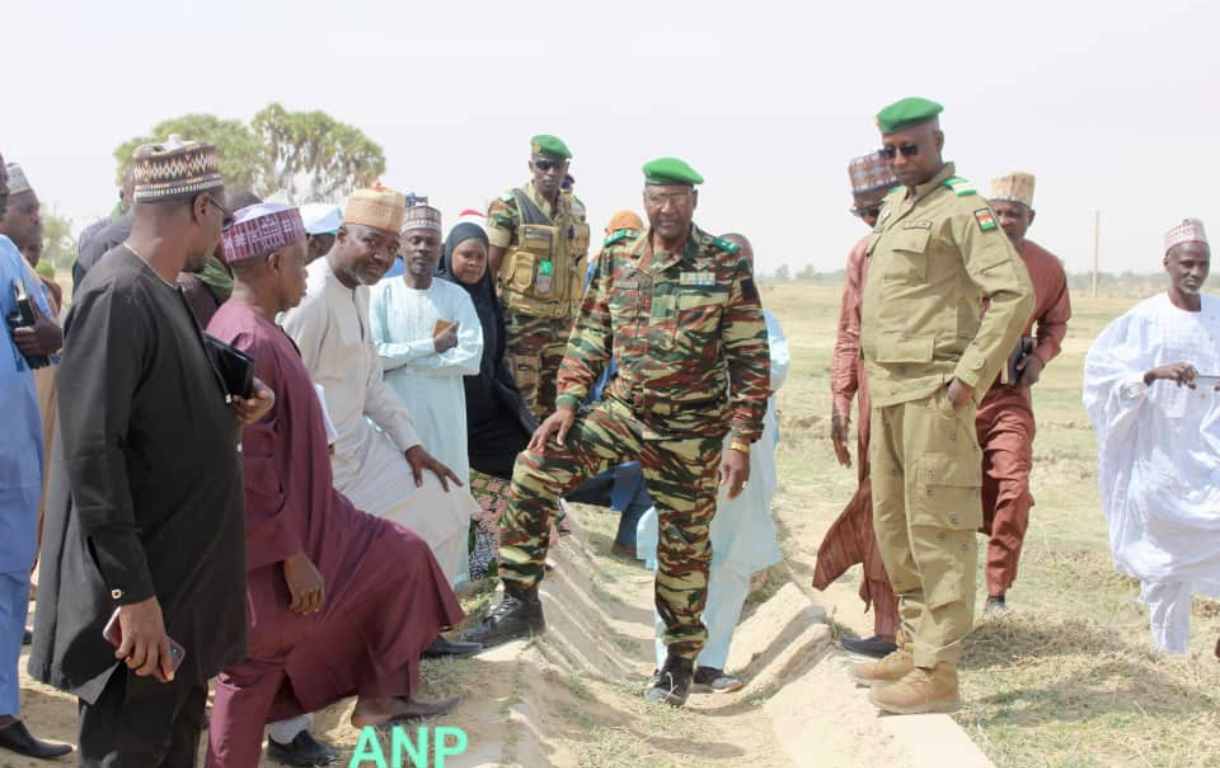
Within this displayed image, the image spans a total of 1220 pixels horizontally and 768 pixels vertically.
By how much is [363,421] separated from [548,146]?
3.82m

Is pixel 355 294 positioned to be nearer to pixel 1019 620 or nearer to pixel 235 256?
pixel 235 256

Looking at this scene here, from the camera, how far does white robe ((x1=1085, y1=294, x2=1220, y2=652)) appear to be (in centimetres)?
838

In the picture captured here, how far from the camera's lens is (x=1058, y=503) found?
13391mm

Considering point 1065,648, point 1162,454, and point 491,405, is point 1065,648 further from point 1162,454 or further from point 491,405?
point 491,405

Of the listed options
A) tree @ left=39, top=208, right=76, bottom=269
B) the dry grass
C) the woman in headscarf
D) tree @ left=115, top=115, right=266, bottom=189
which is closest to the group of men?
the dry grass

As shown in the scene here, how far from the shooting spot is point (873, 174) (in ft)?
24.3

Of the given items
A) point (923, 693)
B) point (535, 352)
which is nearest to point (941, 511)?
point (923, 693)

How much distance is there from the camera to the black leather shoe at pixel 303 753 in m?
5.18

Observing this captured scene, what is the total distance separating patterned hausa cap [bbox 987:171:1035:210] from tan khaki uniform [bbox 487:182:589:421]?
10.0 feet

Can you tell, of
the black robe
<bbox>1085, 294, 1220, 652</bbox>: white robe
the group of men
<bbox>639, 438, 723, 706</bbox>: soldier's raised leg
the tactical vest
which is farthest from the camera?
the tactical vest

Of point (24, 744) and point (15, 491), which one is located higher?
point (15, 491)

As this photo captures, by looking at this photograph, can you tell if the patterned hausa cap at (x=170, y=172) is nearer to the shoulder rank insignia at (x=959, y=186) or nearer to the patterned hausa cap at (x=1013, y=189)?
the shoulder rank insignia at (x=959, y=186)

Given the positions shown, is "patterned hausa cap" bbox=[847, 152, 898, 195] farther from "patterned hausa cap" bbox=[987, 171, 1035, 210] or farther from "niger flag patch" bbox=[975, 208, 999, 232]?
"niger flag patch" bbox=[975, 208, 999, 232]

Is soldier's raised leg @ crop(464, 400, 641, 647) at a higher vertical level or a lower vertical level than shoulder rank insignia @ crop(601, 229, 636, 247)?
lower
